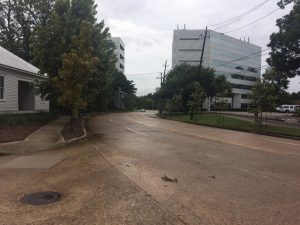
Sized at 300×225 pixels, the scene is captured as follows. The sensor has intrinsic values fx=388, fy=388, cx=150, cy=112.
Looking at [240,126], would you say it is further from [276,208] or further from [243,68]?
[243,68]

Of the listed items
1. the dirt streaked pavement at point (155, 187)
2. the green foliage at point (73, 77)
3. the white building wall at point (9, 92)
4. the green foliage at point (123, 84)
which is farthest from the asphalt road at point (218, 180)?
the green foliage at point (123, 84)

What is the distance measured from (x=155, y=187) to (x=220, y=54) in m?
119

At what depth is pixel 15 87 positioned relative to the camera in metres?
26.6

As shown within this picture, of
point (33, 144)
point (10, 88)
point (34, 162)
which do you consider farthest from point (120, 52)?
point (34, 162)

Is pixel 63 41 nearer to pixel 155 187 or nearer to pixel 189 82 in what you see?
pixel 155 187

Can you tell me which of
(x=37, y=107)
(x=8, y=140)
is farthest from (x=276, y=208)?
(x=37, y=107)

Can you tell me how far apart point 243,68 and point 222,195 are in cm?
13351

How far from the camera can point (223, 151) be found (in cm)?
1451

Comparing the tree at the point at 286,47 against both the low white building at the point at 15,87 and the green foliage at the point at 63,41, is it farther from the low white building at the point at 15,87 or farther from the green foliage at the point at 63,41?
the low white building at the point at 15,87

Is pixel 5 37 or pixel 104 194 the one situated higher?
pixel 5 37

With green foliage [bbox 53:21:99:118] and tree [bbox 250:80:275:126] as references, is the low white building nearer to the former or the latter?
green foliage [bbox 53:21:99:118]

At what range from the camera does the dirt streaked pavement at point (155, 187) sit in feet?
20.5

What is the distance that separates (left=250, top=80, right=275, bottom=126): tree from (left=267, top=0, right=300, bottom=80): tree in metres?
12.6

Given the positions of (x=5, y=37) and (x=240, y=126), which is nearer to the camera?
(x=240, y=126)
